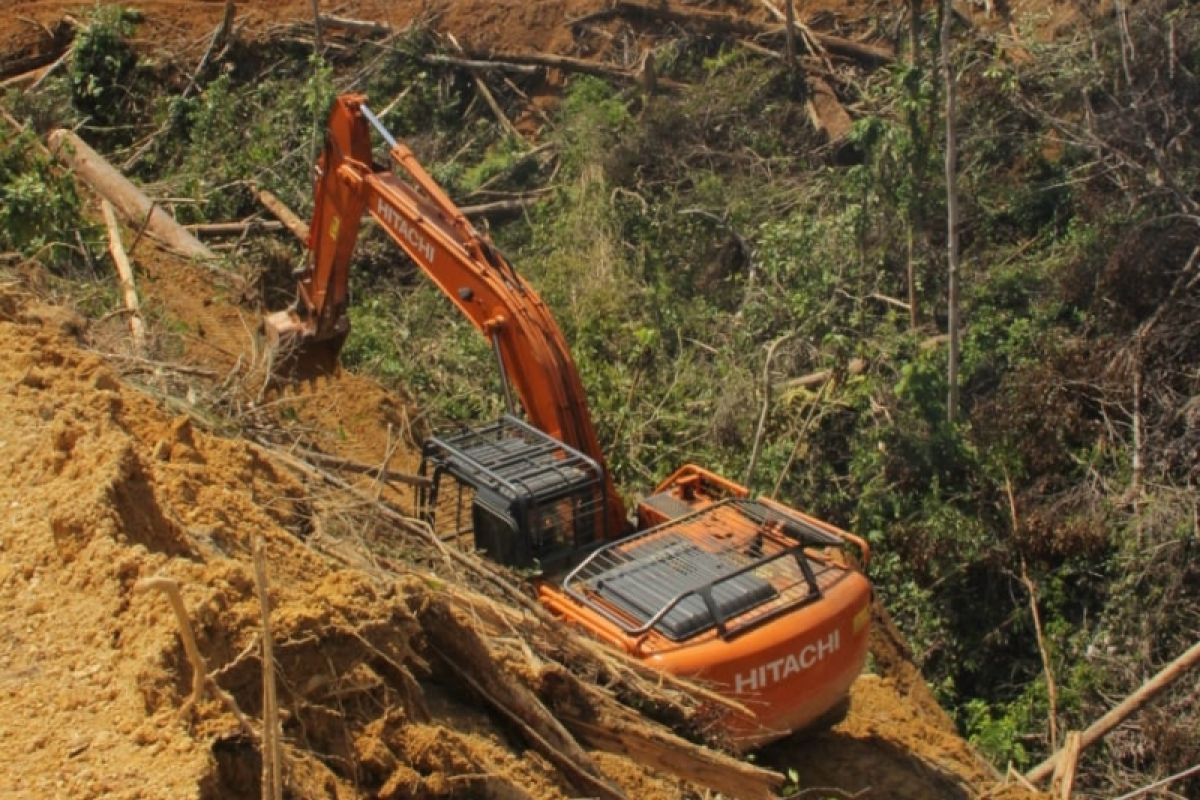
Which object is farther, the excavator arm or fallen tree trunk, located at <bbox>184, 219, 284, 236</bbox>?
fallen tree trunk, located at <bbox>184, 219, 284, 236</bbox>

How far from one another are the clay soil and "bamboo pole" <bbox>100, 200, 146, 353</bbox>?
2.51m

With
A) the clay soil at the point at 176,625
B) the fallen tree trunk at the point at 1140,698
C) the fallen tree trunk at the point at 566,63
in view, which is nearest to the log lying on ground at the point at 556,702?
the clay soil at the point at 176,625

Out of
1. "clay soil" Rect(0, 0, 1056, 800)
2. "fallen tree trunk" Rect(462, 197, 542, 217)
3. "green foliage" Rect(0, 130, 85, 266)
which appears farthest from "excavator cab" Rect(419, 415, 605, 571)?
"fallen tree trunk" Rect(462, 197, 542, 217)

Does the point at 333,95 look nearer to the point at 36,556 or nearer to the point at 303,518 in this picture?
the point at 303,518

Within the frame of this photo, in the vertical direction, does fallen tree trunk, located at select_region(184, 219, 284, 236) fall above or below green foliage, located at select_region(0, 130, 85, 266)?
below

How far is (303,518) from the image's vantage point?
6.95 metres

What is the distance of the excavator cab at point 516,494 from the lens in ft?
28.8

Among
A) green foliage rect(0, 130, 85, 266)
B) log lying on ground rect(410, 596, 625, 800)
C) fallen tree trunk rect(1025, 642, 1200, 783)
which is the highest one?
Result: green foliage rect(0, 130, 85, 266)

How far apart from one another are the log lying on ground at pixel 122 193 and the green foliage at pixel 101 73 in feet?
6.03

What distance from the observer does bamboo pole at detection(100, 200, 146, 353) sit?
11.0 m

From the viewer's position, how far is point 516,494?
342 inches

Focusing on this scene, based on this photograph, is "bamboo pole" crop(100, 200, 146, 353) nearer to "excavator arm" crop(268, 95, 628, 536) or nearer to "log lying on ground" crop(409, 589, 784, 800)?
"excavator arm" crop(268, 95, 628, 536)

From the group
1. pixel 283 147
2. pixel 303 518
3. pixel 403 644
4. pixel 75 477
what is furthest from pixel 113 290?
pixel 403 644

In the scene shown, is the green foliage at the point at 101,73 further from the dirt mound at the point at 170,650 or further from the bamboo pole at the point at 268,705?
the bamboo pole at the point at 268,705
